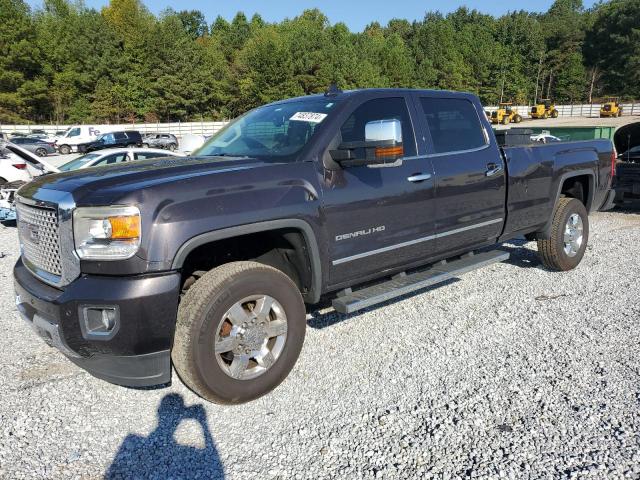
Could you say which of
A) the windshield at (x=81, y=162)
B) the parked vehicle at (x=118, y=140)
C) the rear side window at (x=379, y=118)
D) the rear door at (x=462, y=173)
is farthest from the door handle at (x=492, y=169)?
the parked vehicle at (x=118, y=140)

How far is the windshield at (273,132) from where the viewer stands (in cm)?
365

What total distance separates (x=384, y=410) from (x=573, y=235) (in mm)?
3831

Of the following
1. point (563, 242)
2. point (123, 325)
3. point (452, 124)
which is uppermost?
point (452, 124)

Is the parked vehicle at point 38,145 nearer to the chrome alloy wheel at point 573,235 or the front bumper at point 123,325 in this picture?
the chrome alloy wheel at point 573,235

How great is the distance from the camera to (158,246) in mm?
2680

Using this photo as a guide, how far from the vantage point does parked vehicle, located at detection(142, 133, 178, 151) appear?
3478cm

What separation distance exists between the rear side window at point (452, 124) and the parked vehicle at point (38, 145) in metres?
30.6

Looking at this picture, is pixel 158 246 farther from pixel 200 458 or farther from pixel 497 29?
pixel 497 29

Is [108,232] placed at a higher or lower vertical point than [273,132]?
lower

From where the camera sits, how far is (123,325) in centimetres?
264

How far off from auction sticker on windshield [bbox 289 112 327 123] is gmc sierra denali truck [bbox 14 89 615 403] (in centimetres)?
1

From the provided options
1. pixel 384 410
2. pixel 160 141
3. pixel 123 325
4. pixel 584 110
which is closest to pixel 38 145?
pixel 160 141

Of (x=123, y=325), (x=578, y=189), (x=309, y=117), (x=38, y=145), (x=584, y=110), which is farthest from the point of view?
(x=584, y=110)

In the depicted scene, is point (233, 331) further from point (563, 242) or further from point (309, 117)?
point (563, 242)
